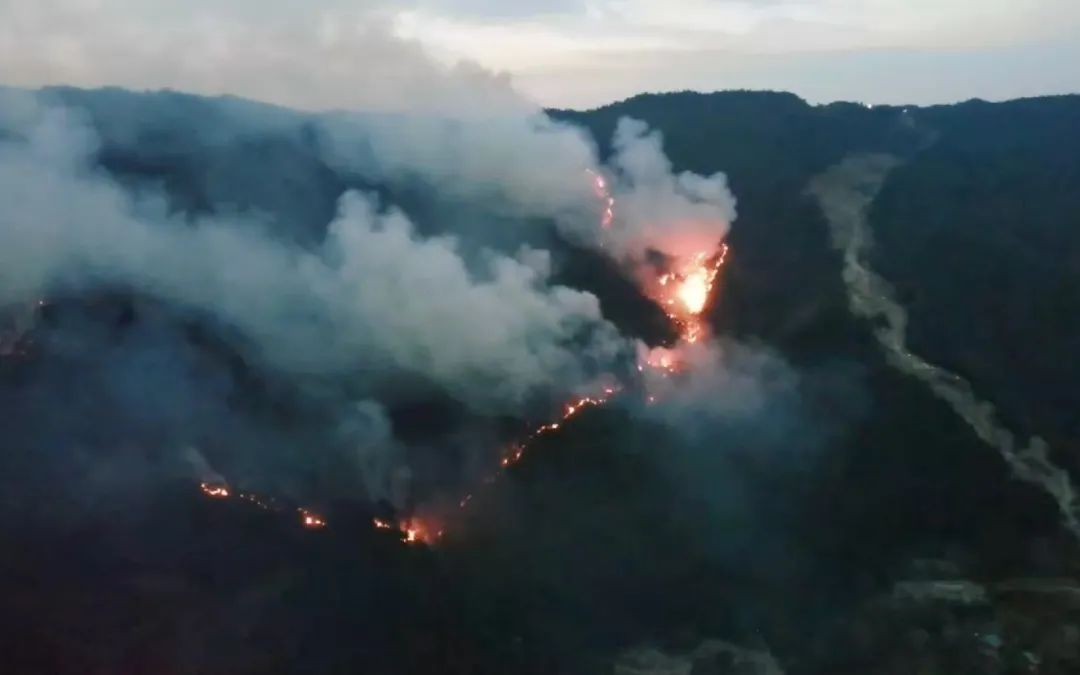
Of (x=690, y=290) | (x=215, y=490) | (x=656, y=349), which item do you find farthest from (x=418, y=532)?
(x=690, y=290)

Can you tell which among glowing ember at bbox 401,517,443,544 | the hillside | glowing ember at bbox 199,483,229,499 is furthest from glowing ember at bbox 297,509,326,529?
glowing ember at bbox 401,517,443,544

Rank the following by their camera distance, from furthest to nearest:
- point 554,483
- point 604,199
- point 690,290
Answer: point 604,199 → point 690,290 → point 554,483

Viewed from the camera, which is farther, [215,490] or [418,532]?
[418,532]

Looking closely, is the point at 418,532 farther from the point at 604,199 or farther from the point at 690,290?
the point at 604,199

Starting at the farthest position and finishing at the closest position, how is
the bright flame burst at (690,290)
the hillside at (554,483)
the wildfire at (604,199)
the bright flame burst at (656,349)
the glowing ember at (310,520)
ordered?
the wildfire at (604,199) < the bright flame burst at (690,290) < the bright flame burst at (656,349) < the glowing ember at (310,520) < the hillside at (554,483)

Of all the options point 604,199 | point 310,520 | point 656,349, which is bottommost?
point 310,520

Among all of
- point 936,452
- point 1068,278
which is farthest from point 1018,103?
point 936,452

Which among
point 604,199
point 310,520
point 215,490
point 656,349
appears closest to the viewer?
point 215,490

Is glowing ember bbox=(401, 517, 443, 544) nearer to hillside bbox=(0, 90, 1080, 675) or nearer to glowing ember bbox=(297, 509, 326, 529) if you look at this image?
hillside bbox=(0, 90, 1080, 675)

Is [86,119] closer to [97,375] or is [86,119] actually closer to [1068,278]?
[97,375]

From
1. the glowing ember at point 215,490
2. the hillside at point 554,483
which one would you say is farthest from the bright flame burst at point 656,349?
the hillside at point 554,483

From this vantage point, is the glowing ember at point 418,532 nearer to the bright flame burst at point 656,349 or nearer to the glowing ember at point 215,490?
the bright flame burst at point 656,349
